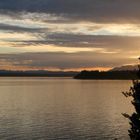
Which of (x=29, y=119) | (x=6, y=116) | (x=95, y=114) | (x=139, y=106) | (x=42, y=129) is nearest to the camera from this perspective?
(x=139, y=106)

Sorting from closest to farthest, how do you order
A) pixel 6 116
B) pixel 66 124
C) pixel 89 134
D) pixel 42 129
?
pixel 89 134, pixel 42 129, pixel 66 124, pixel 6 116

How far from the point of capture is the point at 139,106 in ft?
66.8

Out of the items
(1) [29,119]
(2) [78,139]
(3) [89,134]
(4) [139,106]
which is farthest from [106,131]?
(4) [139,106]

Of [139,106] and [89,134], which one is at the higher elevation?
[139,106]

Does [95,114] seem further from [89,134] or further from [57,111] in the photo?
Answer: [89,134]

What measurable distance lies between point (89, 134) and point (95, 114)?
1101 inches

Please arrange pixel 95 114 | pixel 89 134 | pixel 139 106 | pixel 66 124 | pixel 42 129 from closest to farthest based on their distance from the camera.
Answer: pixel 139 106 → pixel 89 134 → pixel 42 129 → pixel 66 124 → pixel 95 114

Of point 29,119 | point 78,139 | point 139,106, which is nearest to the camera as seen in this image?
point 139,106

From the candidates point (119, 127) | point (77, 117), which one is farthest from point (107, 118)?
point (119, 127)

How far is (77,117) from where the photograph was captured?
80.1 meters

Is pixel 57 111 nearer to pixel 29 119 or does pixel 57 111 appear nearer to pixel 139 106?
pixel 29 119

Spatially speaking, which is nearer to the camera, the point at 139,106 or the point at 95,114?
the point at 139,106

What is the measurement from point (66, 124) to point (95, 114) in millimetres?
19378

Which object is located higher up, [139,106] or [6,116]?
[139,106]
